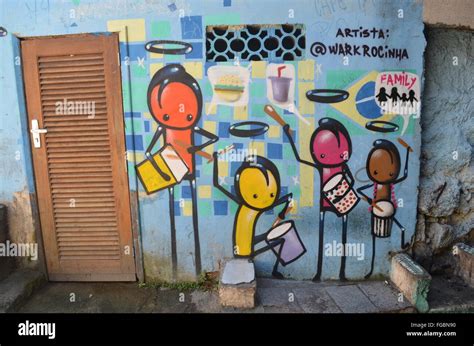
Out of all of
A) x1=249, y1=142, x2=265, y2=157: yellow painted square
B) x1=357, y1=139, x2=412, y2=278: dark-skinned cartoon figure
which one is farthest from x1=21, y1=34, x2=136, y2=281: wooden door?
x1=357, y1=139, x2=412, y2=278: dark-skinned cartoon figure

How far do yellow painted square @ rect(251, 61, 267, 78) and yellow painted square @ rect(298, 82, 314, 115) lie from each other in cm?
39

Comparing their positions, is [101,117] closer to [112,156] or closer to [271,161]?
[112,156]

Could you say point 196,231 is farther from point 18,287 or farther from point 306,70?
point 306,70

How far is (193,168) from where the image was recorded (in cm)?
360

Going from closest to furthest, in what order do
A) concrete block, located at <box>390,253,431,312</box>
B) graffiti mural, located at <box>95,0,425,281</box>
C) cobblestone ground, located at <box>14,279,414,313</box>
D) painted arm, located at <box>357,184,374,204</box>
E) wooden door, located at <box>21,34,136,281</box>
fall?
concrete block, located at <box>390,253,431,312</box>, cobblestone ground, located at <box>14,279,414,313</box>, graffiti mural, located at <box>95,0,425,281</box>, wooden door, located at <box>21,34,136,281</box>, painted arm, located at <box>357,184,374,204</box>

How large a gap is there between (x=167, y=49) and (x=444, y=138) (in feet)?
10.1

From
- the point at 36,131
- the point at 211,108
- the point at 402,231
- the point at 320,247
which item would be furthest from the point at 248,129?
the point at 36,131

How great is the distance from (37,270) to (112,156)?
1593 millimetres

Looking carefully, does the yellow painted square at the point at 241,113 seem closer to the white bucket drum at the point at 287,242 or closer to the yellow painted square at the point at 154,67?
the yellow painted square at the point at 154,67

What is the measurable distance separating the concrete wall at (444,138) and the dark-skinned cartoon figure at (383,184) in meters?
0.34

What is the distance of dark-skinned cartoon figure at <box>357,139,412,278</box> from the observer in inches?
140

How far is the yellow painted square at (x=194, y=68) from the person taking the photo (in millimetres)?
3455

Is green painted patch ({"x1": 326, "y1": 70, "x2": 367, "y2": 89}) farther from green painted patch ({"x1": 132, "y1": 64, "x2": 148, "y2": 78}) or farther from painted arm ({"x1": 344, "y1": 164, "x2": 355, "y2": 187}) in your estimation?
green painted patch ({"x1": 132, "y1": 64, "x2": 148, "y2": 78})

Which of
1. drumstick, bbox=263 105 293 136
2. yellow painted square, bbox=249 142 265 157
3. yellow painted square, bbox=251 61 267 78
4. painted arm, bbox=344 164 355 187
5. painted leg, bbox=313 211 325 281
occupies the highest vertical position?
yellow painted square, bbox=251 61 267 78
